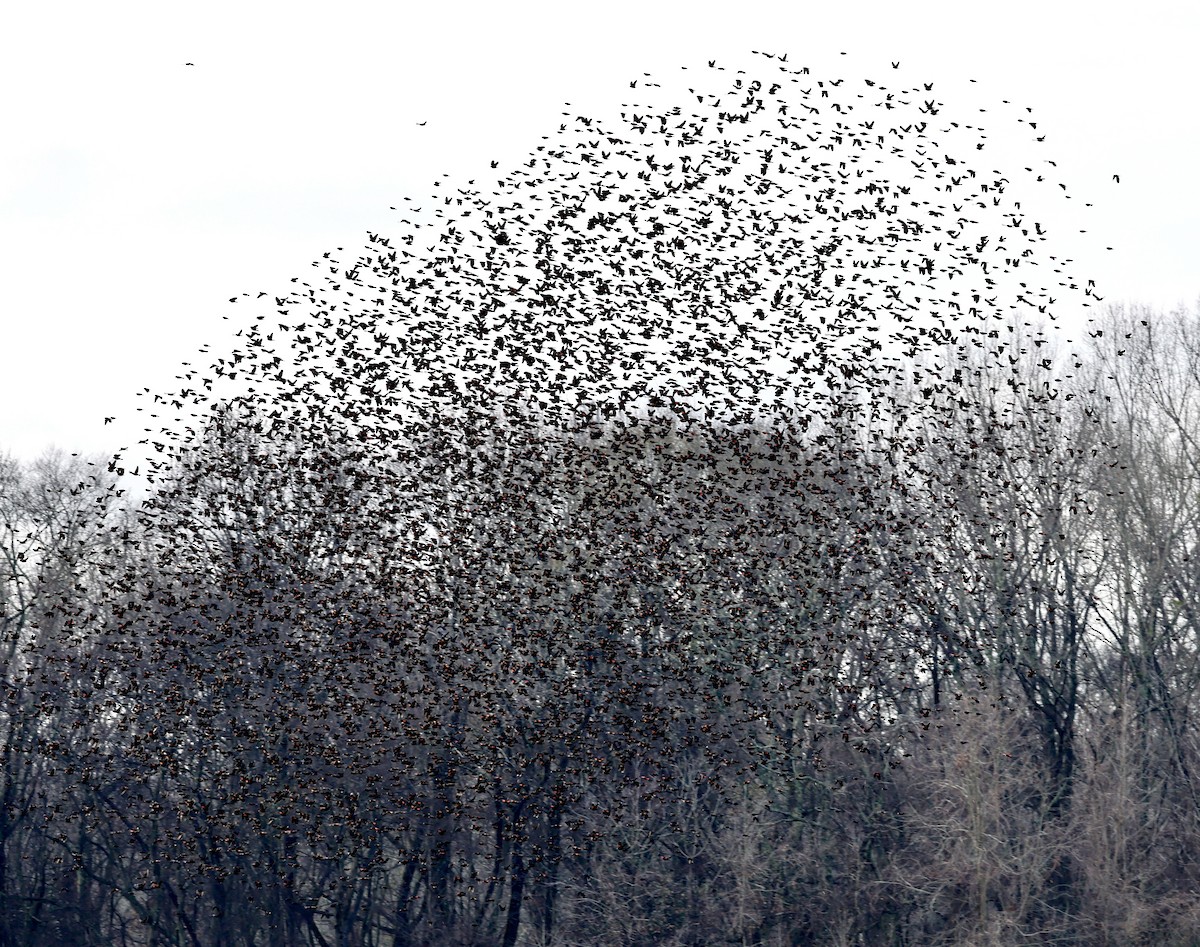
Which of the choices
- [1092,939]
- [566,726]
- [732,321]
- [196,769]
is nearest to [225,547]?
[196,769]

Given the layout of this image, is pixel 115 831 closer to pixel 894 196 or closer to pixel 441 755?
pixel 441 755

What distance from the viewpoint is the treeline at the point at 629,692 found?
87.8 feet

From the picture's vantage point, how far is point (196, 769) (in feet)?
100

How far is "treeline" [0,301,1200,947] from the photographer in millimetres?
26750

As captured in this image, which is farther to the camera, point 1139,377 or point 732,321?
point 1139,377

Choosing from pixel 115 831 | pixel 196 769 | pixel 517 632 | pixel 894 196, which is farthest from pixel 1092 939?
pixel 115 831

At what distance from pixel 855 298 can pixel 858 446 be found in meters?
6.41

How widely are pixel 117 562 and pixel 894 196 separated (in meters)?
20.3

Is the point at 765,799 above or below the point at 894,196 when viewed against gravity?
below

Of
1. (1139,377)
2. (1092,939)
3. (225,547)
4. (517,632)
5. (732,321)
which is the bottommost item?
(1092,939)

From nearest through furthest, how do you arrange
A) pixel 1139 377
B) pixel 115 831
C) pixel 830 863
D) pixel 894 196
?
pixel 894 196 < pixel 830 863 < pixel 115 831 < pixel 1139 377

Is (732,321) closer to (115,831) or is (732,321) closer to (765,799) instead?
(765,799)

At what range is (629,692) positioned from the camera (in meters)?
27.4

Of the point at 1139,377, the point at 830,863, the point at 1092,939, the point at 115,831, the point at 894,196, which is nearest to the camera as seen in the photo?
the point at 894,196
